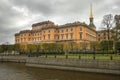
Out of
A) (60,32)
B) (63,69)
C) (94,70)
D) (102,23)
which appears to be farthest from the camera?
(60,32)

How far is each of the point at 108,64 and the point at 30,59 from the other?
1848cm

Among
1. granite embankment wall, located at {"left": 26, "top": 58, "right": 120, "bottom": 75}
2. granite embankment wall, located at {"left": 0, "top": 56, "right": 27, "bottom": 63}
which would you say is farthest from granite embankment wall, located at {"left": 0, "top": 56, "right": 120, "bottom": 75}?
granite embankment wall, located at {"left": 0, "top": 56, "right": 27, "bottom": 63}

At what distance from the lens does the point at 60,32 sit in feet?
247

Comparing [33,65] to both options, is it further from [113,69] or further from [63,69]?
[113,69]

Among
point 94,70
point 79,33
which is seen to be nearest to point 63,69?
point 94,70

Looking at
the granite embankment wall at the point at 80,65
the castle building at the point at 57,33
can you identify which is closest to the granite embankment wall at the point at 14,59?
the granite embankment wall at the point at 80,65

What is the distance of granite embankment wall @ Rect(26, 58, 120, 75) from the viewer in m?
23.1

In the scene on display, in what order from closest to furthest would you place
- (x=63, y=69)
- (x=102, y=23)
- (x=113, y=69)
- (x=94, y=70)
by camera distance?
(x=113, y=69)
(x=94, y=70)
(x=63, y=69)
(x=102, y=23)

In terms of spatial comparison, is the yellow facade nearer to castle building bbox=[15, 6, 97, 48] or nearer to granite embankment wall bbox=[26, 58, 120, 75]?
castle building bbox=[15, 6, 97, 48]

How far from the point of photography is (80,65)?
26.8m

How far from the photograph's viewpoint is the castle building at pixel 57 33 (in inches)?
2702

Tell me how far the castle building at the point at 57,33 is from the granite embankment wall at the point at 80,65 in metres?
36.2

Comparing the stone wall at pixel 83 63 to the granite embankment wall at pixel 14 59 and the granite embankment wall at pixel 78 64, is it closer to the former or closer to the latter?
the granite embankment wall at pixel 78 64

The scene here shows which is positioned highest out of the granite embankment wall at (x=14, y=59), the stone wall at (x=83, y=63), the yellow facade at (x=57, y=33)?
the yellow facade at (x=57, y=33)
